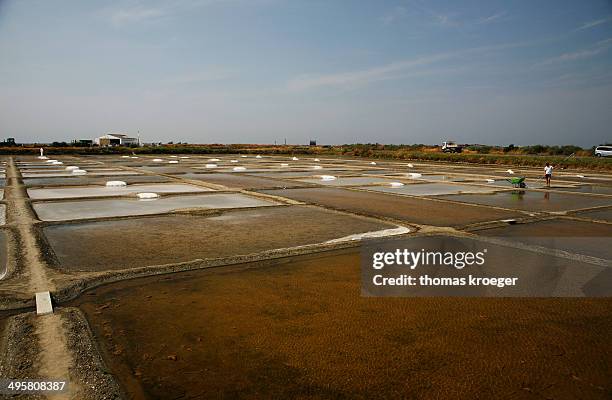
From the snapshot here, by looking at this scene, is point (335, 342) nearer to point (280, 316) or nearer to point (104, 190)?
point (280, 316)

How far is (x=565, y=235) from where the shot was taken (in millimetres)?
8719

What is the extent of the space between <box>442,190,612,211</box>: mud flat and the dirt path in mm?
11690

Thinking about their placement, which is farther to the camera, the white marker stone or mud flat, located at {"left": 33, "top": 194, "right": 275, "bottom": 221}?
mud flat, located at {"left": 33, "top": 194, "right": 275, "bottom": 221}

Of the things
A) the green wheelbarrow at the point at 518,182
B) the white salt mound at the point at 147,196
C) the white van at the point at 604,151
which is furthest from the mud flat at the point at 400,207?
the white van at the point at 604,151

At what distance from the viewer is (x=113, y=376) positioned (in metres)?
3.39

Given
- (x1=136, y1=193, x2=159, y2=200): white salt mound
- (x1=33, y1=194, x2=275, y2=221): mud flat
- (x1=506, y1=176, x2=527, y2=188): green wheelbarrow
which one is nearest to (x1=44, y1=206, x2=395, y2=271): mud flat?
Answer: (x1=33, y1=194, x2=275, y2=221): mud flat

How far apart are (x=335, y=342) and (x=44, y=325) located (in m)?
2.88

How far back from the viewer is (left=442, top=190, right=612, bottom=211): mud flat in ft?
41.9

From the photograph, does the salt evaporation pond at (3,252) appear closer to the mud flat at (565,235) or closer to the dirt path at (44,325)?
the dirt path at (44,325)

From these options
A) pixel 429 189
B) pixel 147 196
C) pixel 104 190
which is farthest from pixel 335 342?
pixel 429 189

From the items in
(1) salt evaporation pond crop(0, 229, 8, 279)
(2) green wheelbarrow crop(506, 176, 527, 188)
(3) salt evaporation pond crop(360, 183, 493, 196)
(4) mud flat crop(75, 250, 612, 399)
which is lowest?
(4) mud flat crop(75, 250, 612, 399)

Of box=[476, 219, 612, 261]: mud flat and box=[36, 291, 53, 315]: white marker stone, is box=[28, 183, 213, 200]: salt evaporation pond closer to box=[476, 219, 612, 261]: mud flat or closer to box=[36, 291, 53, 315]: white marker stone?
box=[36, 291, 53, 315]: white marker stone

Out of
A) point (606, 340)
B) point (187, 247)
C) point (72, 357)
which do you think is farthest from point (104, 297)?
point (606, 340)

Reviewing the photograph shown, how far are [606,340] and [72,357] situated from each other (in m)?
4.92
